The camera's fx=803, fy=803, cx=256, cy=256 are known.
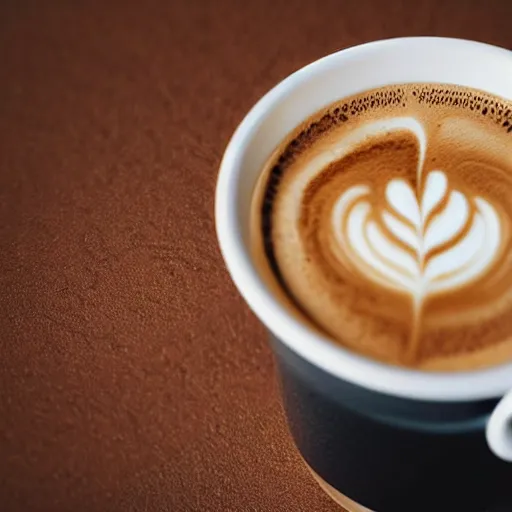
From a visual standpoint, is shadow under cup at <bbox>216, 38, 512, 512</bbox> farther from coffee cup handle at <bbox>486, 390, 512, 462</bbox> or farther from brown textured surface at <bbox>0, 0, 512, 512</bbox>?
brown textured surface at <bbox>0, 0, 512, 512</bbox>

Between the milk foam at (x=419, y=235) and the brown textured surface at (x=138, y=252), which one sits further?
the brown textured surface at (x=138, y=252)

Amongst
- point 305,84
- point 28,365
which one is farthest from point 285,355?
point 28,365

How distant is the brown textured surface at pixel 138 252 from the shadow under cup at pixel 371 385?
12cm

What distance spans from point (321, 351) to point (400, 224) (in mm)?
141

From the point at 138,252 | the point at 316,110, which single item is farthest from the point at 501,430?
the point at 138,252

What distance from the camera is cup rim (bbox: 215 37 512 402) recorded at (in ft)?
1.43

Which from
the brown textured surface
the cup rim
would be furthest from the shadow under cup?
the brown textured surface

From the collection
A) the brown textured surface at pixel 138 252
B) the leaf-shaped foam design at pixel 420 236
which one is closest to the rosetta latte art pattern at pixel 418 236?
the leaf-shaped foam design at pixel 420 236

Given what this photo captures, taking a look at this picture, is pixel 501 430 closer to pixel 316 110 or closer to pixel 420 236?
pixel 420 236

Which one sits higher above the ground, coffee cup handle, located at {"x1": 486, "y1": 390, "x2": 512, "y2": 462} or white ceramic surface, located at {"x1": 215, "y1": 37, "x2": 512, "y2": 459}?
white ceramic surface, located at {"x1": 215, "y1": 37, "x2": 512, "y2": 459}

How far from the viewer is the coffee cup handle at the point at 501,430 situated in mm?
442

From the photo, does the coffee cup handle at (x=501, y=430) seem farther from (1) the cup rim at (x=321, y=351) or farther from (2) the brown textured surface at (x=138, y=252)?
(2) the brown textured surface at (x=138, y=252)

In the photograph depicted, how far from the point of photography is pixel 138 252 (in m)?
0.81

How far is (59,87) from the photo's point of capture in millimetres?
966
